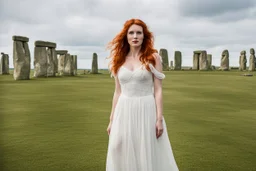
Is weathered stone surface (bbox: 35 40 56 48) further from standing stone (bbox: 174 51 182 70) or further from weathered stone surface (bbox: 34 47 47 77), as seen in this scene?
standing stone (bbox: 174 51 182 70)

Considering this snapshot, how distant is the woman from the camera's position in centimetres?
374

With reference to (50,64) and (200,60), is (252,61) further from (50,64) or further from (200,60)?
(50,64)

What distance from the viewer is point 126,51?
409 cm

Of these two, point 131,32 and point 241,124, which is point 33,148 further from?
point 241,124

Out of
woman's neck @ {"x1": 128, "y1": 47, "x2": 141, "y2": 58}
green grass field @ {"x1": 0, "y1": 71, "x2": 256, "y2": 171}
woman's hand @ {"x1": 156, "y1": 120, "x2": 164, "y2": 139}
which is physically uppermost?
woman's neck @ {"x1": 128, "y1": 47, "x2": 141, "y2": 58}

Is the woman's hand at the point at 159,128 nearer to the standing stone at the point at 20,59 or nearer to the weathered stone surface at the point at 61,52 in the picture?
the standing stone at the point at 20,59

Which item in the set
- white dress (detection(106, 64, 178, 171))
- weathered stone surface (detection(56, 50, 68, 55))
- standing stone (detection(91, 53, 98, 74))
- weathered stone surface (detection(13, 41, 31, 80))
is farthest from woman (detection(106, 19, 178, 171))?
standing stone (detection(91, 53, 98, 74))

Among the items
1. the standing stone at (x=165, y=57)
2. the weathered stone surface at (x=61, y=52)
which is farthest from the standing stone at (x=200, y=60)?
the weathered stone surface at (x=61, y=52)

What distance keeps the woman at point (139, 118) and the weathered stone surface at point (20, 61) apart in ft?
65.5

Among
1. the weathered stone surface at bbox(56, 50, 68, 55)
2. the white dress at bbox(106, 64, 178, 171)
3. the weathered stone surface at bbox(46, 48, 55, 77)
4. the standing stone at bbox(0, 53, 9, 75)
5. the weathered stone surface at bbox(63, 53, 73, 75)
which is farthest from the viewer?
the standing stone at bbox(0, 53, 9, 75)

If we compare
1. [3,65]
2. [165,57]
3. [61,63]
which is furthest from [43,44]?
[165,57]

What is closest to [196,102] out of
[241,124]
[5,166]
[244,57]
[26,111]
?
[241,124]

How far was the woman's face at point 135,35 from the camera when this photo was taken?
389cm

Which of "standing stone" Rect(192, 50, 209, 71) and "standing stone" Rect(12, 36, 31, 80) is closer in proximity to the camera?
"standing stone" Rect(12, 36, 31, 80)
